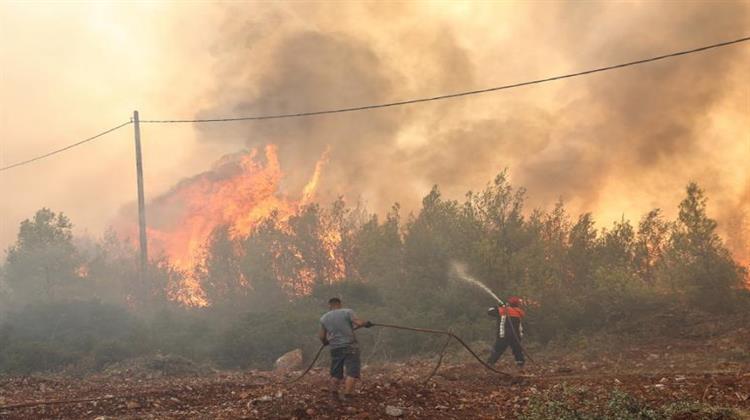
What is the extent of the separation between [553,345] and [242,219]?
39.2m

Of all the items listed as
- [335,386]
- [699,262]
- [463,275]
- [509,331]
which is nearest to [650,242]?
[699,262]

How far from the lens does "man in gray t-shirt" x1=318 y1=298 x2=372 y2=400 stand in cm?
1117

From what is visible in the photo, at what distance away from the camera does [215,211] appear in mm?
59094

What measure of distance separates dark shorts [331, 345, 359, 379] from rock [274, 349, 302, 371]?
10869 millimetres

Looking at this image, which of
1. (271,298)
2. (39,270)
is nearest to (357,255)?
(271,298)

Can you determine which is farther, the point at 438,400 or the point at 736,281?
the point at 736,281

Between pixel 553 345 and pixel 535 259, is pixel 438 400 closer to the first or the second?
pixel 553 345

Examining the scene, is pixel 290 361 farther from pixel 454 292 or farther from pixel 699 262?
pixel 699 262

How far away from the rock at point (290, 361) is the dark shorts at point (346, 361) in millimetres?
10869

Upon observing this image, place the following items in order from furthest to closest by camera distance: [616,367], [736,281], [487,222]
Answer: [487,222], [736,281], [616,367]

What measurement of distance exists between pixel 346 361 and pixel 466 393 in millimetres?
2739

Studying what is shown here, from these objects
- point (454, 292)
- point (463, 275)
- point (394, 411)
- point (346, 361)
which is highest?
point (463, 275)

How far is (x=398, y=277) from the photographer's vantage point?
1249 inches

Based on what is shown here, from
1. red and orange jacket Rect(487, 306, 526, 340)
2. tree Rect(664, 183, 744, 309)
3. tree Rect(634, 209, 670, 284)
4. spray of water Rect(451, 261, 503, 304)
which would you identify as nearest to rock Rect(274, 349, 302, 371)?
spray of water Rect(451, 261, 503, 304)
